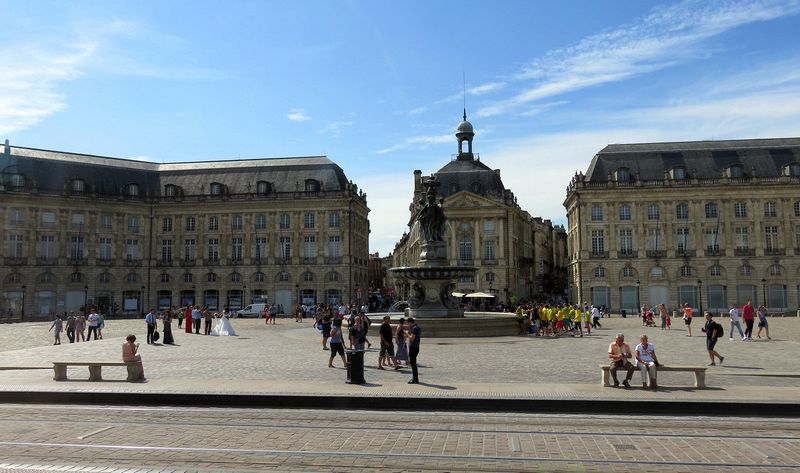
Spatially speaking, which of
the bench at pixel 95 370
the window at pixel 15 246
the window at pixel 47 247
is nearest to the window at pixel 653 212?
the window at pixel 47 247

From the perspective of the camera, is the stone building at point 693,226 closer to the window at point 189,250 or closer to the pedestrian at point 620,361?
the window at point 189,250

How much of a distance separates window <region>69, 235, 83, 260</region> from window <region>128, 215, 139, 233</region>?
497 cm

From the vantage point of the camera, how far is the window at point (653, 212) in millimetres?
65875

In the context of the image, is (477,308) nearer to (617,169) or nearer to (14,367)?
(617,169)

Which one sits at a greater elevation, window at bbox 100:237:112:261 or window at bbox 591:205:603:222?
window at bbox 591:205:603:222

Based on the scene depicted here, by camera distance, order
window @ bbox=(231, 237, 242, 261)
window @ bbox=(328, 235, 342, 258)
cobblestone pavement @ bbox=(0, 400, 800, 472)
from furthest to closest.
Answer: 1. window @ bbox=(231, 237, 242, 261)
2. window @ bbox=(328, 235, 342, 258)
3. cobblestone pavement @ bbox=(0, 400, 800, 472)

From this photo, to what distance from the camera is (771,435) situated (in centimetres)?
991

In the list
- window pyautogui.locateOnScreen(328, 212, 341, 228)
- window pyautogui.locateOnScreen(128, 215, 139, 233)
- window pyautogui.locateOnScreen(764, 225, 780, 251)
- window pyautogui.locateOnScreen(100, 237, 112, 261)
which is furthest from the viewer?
A: window pyautogui.locateOnScreen(128, 215, 139, 233)

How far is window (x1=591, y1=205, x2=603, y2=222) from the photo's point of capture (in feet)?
220

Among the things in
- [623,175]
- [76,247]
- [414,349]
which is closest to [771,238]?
[623,175]

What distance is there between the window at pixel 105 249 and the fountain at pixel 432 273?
46.6 metres

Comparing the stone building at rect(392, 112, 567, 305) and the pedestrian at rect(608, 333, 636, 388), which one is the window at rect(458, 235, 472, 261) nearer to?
the stone building at rect(392, 112, 567, 305)

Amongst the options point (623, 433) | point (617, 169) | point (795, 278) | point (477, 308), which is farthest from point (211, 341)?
point (795, 278)

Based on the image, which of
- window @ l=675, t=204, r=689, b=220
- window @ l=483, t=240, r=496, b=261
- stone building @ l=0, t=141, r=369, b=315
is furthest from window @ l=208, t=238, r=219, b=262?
window @ l=675, t=204, r=689, b=220
